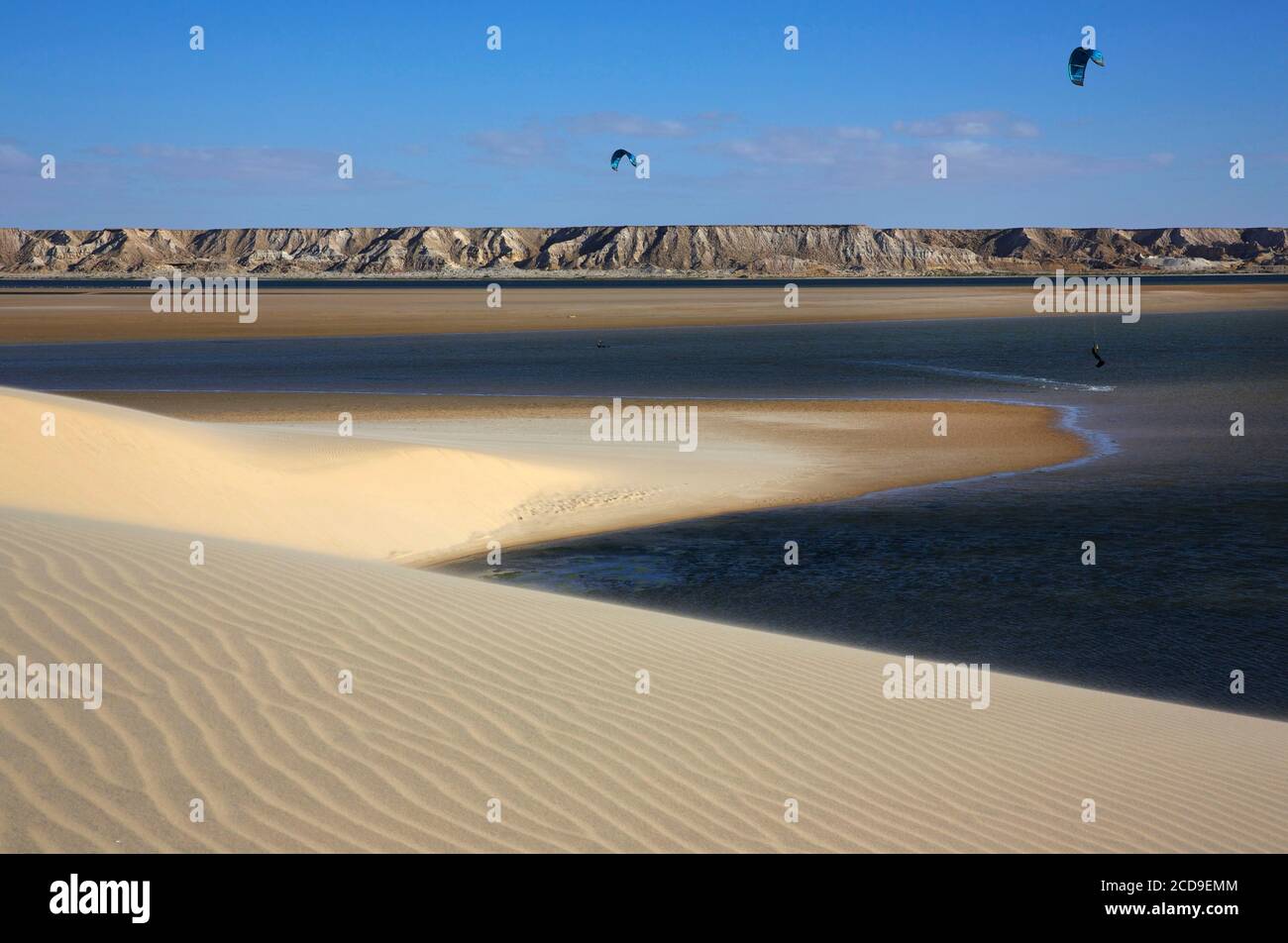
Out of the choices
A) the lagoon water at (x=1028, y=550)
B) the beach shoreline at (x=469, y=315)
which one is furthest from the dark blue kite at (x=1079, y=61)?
the beach shoreline at (x=469, y=315)

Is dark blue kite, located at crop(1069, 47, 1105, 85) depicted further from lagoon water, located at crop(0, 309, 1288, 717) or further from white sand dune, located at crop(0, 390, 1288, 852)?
white sand dune, located at crop(0, 390, 1288, 852)

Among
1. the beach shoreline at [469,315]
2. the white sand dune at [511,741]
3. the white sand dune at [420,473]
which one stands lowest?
the white sand dune at [511,741]

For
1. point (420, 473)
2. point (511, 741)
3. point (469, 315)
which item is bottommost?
point (511, 741)

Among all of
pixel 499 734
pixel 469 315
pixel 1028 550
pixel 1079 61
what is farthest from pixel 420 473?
pixel 469 315

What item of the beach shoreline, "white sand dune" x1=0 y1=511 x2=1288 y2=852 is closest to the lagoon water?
"white sand dune" x1=0 y1=511 x2=1288 y2=852

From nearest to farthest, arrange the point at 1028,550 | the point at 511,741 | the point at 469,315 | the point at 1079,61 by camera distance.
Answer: the point at 511,741 → the point at 1028,550 → the point at 1079,61 → the point at 469,315

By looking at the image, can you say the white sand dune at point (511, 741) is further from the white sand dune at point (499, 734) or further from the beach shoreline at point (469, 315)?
the beach shoreline at point (469, 315)

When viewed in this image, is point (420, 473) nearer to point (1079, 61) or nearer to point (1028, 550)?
point (1028, 550)
